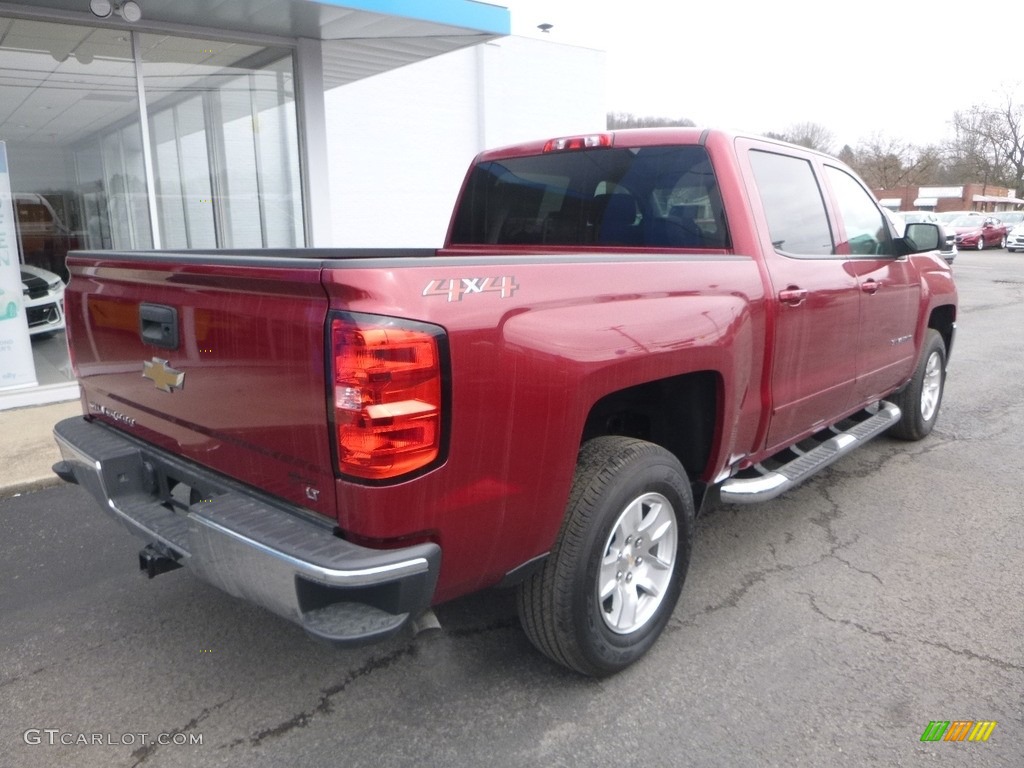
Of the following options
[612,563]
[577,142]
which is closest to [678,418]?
[612,563]

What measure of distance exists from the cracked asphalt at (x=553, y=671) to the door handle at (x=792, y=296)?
1267 millimetres

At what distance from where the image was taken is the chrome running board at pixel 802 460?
3.45 m

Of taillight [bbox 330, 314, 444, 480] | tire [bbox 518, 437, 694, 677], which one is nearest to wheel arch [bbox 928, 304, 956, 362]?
tire [bbox 518, 437, 694, 677]

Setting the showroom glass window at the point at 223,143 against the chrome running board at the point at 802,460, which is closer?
the chrome running board at the point at 802,460

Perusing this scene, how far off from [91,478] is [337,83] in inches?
334

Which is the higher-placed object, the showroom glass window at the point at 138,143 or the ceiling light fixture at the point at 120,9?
the ceiling light fixture at the point at 120,9

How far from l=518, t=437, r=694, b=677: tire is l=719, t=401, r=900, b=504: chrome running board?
1.64ft

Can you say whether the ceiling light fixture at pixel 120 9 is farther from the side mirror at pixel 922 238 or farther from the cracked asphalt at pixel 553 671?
the side mirror at pixel 922 238

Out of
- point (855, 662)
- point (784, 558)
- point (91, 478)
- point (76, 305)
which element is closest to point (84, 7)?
point (76, 305)

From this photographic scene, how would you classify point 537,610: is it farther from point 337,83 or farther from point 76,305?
point 337,83

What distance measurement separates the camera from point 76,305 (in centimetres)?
321

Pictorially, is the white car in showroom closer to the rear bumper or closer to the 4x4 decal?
the rear bumper

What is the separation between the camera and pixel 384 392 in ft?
6.66

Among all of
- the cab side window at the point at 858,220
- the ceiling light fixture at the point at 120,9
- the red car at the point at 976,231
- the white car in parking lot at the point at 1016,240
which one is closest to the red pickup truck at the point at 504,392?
the cab side window at the point at 858,220
